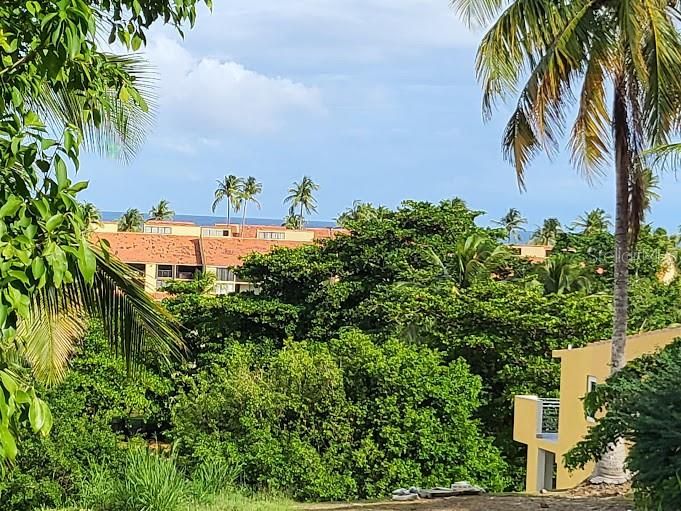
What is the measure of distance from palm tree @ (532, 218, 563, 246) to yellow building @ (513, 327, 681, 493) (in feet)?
164

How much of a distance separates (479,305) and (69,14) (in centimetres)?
2115

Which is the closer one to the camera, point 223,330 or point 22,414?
point 22,414

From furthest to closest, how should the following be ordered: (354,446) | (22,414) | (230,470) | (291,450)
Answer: (354,446), (291,450), (230,470), (22,414)

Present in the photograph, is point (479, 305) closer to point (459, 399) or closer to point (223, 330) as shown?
point (459, 399)

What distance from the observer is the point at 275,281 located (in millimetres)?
25547

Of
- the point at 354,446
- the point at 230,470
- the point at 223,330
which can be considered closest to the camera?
the point at 230,470

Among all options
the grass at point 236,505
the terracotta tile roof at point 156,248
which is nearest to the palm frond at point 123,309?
the grass at point 236,505

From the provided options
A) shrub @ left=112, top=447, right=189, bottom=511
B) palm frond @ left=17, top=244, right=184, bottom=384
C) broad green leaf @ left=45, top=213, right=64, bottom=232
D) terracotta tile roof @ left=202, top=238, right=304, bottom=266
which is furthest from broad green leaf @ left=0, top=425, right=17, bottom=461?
terracotta tile roof @ left=202, top=238, right=304, bottom=266

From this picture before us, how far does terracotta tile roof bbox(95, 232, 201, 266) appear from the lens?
48.9 meters

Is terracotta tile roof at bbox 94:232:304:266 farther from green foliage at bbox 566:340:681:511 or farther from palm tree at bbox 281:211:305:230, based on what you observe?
green foliage at bbox 566:340:681:511

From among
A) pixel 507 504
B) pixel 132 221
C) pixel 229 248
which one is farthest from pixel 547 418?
pixel 132 221

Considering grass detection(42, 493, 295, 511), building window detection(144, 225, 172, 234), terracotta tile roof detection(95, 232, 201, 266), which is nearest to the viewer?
grass detection(42, 493, 295, 511)

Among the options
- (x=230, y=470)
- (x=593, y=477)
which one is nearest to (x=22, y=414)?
(x=593, y=477)

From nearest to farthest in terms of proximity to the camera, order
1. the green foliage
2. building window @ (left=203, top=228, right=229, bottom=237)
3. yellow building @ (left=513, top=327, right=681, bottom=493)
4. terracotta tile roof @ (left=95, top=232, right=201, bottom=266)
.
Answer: the green foliage → yellow building @ (left=513, top=327, right=681, bottom=493) → terracotta tile roof @ (left=95, top=232, right=201, bottom=266) → building window @ (left=203, top=228, right=229, bottom=237)
